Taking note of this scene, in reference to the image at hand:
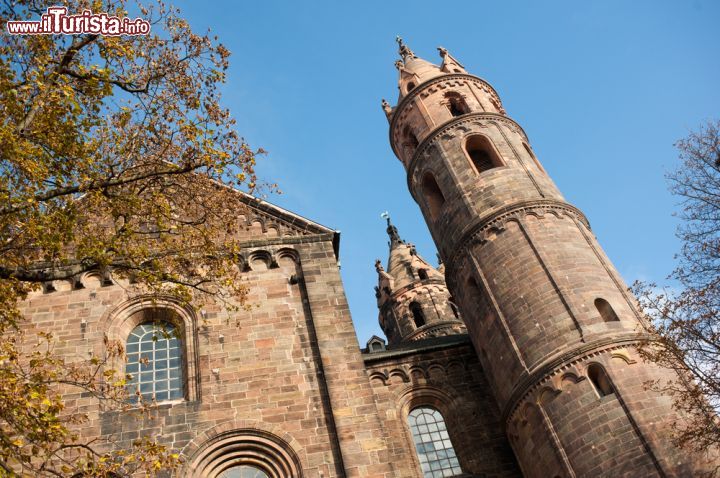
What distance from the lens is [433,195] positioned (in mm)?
25188

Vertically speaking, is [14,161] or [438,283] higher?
[438,283]

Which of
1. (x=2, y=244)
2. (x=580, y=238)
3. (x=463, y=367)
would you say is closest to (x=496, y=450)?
(x=463, y=367)

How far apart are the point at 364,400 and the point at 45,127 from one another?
8.24 metres

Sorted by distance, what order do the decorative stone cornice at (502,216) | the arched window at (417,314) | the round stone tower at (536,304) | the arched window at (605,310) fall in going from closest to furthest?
the round stone tower at (536,304) < the arched window at (605,310) < the decorative stone cornice at (502,216) < the arched window at (417,314)

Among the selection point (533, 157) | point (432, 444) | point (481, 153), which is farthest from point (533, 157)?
point (432, 444)

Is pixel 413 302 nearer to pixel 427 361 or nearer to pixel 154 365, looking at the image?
pixel 427 361

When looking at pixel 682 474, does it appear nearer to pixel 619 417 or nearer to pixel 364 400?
pixel 619 417

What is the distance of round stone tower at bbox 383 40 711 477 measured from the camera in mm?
16266

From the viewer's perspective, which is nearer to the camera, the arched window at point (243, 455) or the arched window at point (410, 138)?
the arched window at point (243, 455)

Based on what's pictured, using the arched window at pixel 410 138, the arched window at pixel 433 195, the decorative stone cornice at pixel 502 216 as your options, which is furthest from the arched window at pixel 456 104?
the decorative stone cornice at pixel 502 216

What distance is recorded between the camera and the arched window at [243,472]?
48.4ft

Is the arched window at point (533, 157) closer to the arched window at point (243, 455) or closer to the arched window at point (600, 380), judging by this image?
the arched window at point (600, 380)

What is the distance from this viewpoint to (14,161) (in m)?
11.5

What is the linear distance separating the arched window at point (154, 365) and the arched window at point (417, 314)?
21205 millimetres
